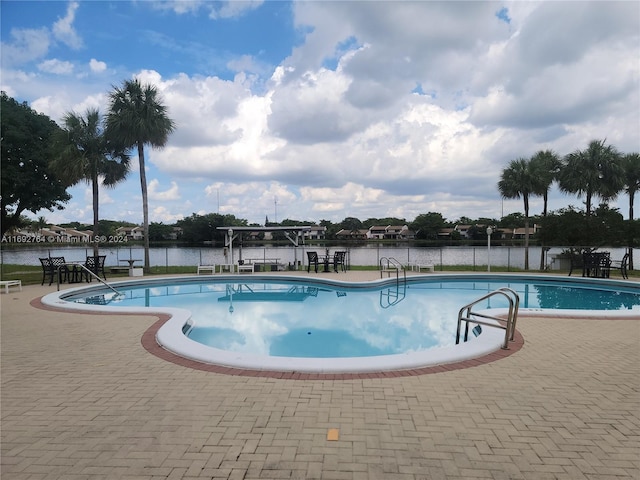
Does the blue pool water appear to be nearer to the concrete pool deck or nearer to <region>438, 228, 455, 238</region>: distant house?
the concrete pool deck

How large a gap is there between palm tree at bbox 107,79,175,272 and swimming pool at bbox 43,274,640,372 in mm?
6733

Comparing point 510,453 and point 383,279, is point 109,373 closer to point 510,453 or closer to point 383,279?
point 510,453

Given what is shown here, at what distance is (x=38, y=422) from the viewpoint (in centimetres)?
336

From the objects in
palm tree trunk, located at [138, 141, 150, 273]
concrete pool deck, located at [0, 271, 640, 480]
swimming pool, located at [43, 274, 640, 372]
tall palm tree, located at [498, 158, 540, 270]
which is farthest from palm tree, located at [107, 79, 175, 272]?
tall palm tree, located at [498, 158, 540, 270]

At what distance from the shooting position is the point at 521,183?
2088cm

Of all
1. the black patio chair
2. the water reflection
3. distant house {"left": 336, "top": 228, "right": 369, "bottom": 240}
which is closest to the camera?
the water reflection

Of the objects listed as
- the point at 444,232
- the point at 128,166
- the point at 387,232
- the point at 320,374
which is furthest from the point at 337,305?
the point at 387,232

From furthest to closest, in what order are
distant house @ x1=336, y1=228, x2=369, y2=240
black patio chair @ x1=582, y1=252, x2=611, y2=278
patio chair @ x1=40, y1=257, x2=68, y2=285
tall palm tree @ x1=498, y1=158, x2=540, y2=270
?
distant house @ x1=336, y1=228, x2=369, y2=240
tall palm tree @ x1=498, y1=158, x2=540, y2=270
black patio chair @ x1=582, y1=252, x2=611, y2=278
patio chair @ x1=40, y1=257, x2=68, y2=285

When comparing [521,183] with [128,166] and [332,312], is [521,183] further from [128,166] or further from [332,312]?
[128,166]

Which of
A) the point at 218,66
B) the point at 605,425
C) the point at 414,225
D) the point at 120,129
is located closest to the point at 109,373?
the point at 605,425

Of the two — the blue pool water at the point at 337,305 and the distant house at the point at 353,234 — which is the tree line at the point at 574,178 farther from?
the distant house at the point at 353,234

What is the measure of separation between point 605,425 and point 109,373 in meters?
5.22

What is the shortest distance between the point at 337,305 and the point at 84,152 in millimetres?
14751

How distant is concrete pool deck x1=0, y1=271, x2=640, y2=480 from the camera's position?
2.67m
